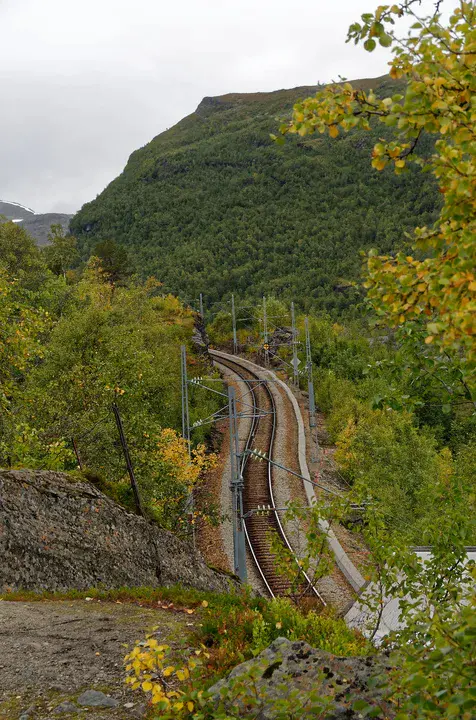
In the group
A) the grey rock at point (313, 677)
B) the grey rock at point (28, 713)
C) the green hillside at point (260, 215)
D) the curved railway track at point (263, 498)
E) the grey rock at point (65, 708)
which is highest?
the green hillside at point (260, 215)

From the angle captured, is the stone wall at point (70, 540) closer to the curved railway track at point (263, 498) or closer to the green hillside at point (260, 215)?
the curved railway track at point (263, 498)

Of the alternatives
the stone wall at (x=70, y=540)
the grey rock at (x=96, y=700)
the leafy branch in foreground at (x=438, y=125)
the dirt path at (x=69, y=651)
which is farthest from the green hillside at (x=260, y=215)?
the leafy branch in foreground at (x=438, y=125)

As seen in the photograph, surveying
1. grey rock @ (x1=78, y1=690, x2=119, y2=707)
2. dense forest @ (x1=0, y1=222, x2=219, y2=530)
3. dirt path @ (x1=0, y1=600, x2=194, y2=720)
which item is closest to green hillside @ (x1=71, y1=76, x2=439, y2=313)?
dense forest @ (x1=0, y1=222, x2=219, y2=530)

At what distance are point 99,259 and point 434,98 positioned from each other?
54.8 metres

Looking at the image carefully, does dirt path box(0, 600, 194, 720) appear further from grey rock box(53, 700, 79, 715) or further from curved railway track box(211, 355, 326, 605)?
curved railway track box(211, 355, 326, 605)

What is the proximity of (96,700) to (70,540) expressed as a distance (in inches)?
218

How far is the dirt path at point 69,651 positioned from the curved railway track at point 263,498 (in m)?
5.00

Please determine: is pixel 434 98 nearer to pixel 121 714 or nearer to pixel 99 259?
pixel 121 714

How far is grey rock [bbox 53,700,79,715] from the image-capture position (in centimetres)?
→ 624

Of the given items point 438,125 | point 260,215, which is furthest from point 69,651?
point 260,215

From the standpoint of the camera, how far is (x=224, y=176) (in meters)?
152

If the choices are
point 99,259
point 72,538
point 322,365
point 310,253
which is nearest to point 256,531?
point 72,538

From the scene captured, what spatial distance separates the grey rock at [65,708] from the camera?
624 cm

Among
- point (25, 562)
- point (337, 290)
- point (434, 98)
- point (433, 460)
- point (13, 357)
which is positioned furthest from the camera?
point (337, 290)
